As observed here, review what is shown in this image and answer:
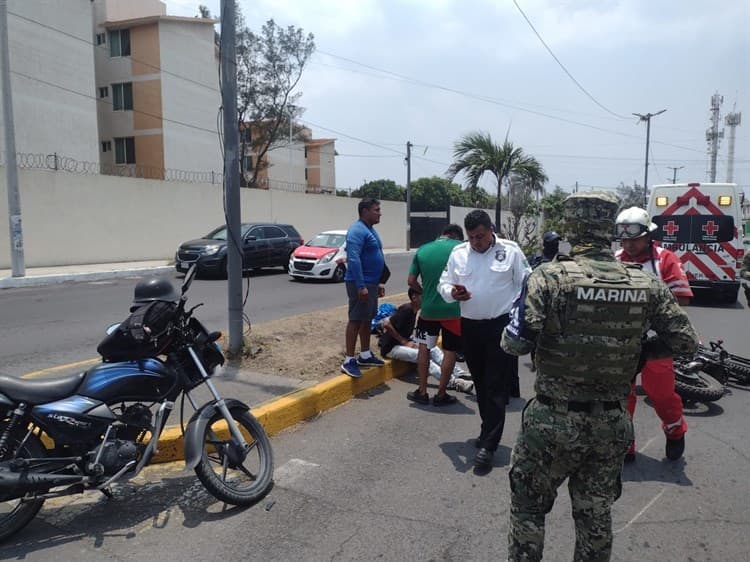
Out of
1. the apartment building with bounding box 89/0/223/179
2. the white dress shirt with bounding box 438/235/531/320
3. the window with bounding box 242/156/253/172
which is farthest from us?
the window with bounding box 242/156/253/172

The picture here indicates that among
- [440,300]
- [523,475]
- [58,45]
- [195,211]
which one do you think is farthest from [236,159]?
[58,45]

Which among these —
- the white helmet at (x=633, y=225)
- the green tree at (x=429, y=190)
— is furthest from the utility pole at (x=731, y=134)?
the white helmet at (x=633, y=225)

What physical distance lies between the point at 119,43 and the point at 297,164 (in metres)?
20.3

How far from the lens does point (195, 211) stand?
912 inches

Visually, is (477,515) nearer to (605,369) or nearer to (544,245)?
(605,369)

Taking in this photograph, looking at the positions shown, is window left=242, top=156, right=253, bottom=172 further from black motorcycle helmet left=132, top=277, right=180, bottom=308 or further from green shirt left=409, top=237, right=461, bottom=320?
black motorcycle helmet left=132, top=277, right=180, bottom=308

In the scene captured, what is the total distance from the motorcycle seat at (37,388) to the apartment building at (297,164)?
27830 mm

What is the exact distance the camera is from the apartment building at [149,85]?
108 feet

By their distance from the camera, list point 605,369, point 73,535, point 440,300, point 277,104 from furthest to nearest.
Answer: point 277,104 → point 440,300 → point 73,535 → point 605,369

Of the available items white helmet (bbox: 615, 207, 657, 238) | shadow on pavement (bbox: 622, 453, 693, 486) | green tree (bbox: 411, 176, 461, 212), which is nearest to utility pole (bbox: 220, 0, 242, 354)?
white helmet (bbox: 615, 207, 657, 238)

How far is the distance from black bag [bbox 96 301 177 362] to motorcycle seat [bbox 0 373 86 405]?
0.23 m

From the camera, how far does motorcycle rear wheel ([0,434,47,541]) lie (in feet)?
10.0

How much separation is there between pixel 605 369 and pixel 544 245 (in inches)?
176

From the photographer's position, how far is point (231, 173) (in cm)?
590
